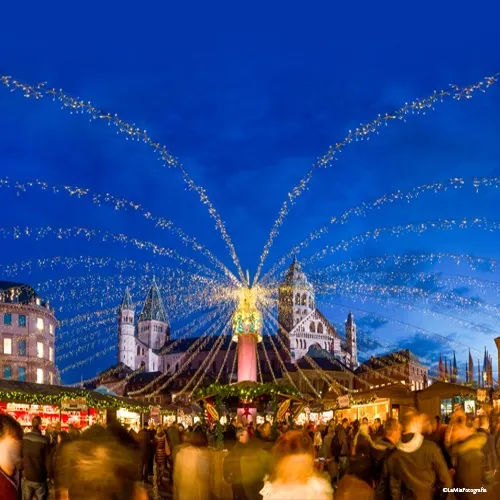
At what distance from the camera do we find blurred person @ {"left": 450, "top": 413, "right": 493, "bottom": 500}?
8172mm

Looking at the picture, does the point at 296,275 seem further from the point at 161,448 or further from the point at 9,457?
the point at 9,457

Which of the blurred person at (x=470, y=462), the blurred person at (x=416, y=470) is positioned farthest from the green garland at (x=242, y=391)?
the blurred person at (x=416, y=470)

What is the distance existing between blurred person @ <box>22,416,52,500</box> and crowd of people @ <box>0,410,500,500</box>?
0.5 inches

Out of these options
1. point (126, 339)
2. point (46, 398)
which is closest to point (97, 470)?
point (46, 398)

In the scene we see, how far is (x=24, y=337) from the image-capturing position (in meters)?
70.1

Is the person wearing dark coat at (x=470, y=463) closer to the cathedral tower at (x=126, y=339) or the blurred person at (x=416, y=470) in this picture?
the blurred person at (x=416, y=470)

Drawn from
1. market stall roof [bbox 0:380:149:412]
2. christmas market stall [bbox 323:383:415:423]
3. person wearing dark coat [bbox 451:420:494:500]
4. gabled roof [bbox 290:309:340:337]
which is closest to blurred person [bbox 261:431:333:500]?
person wearing dark coat [bbox 451:420:494:500]

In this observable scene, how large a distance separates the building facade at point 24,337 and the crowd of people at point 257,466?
60159mm

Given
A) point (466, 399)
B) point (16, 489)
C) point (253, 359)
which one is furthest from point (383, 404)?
point (16, 489)

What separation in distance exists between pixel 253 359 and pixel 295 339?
358 feet

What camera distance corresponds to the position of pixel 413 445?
7188mm

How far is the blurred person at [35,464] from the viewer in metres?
9.92

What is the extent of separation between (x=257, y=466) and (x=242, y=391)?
14734 mm

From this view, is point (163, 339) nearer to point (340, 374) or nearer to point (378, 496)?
point (340, 374)
